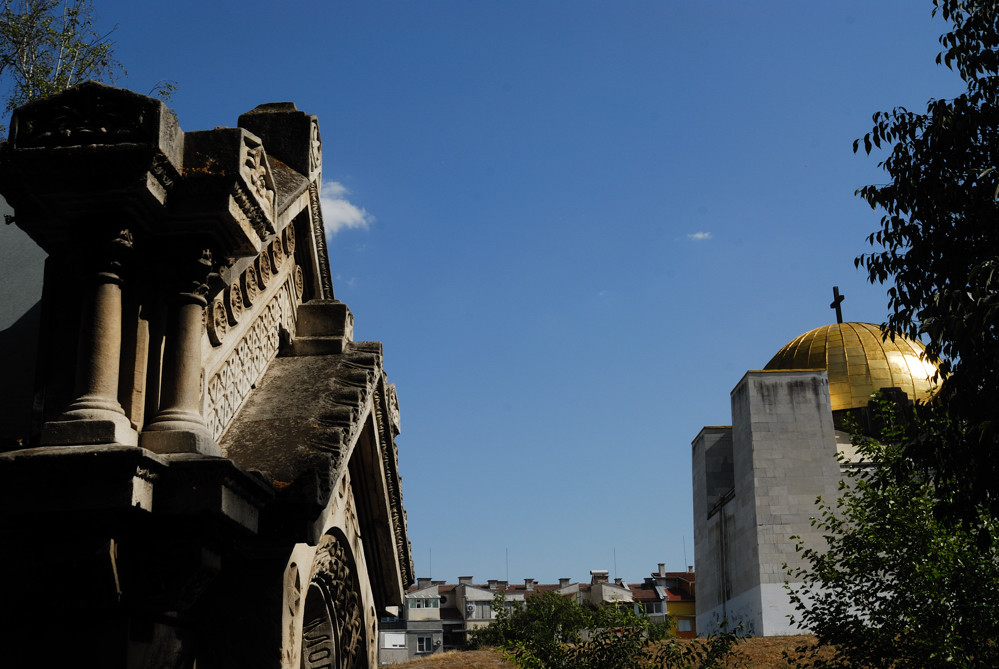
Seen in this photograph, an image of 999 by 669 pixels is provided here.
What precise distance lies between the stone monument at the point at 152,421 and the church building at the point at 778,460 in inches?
1305

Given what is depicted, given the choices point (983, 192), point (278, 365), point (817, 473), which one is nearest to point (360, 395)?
point (278, 365)

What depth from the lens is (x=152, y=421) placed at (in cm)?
371

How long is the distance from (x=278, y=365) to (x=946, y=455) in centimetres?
671

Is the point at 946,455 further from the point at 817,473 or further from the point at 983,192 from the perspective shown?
the point at 817,473

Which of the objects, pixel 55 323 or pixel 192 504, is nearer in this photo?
pixel 192 504

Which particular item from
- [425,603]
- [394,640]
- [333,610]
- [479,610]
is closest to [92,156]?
[333,610]

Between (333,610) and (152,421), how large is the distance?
2.02 m

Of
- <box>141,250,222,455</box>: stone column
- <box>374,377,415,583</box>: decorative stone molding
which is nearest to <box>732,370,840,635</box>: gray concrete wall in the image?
<box>374,377,415,583</box>: decorative stone molding

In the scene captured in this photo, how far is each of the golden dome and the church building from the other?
0.04 metres

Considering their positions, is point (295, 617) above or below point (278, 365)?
below

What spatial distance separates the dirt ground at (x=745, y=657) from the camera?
24109mm

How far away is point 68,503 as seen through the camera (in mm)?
3246

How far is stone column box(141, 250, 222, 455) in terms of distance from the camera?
11.9 ft

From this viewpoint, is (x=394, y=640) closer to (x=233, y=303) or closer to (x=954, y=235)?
(x=954, y=235)
